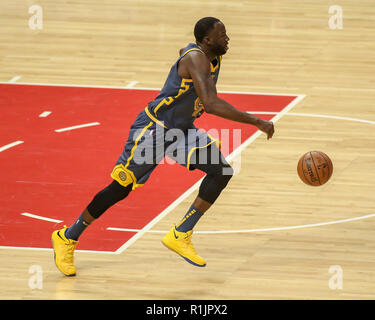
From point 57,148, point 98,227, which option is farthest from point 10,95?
point 98,227

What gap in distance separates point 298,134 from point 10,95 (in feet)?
13.2

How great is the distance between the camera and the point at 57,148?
39.2 ft

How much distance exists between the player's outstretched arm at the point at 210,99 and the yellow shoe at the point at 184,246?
1.11m

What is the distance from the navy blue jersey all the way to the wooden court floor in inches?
47.4

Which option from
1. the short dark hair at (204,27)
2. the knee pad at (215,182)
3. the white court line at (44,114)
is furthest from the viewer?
the white court line at (44,114)

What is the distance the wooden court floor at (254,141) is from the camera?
829 cm

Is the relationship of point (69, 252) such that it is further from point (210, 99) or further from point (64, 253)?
point (210, 99)

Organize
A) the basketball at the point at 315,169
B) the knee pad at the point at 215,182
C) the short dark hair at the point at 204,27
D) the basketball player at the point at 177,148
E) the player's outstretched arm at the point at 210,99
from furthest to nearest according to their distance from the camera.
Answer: the basketball at the point at 315,169 < the knee pad at the point at 215,182 < the basketball player at the point at 177,148 < the short dark hair at the point at 204,27 < the player's outstretched arm at the point at 210,99

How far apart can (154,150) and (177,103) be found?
0.41 m

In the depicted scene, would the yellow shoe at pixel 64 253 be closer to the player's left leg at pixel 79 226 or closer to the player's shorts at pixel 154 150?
the player's left leg at pixel 79 226

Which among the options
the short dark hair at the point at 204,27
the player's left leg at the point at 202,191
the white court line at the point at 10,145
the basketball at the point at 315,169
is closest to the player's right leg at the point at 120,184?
the player's left leg at the point at 202,191

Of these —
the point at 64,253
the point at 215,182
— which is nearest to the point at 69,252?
the point at 64,253

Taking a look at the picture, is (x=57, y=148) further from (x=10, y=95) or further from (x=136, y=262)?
(x=136, y=262)

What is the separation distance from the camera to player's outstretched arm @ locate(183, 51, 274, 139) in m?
7.82
